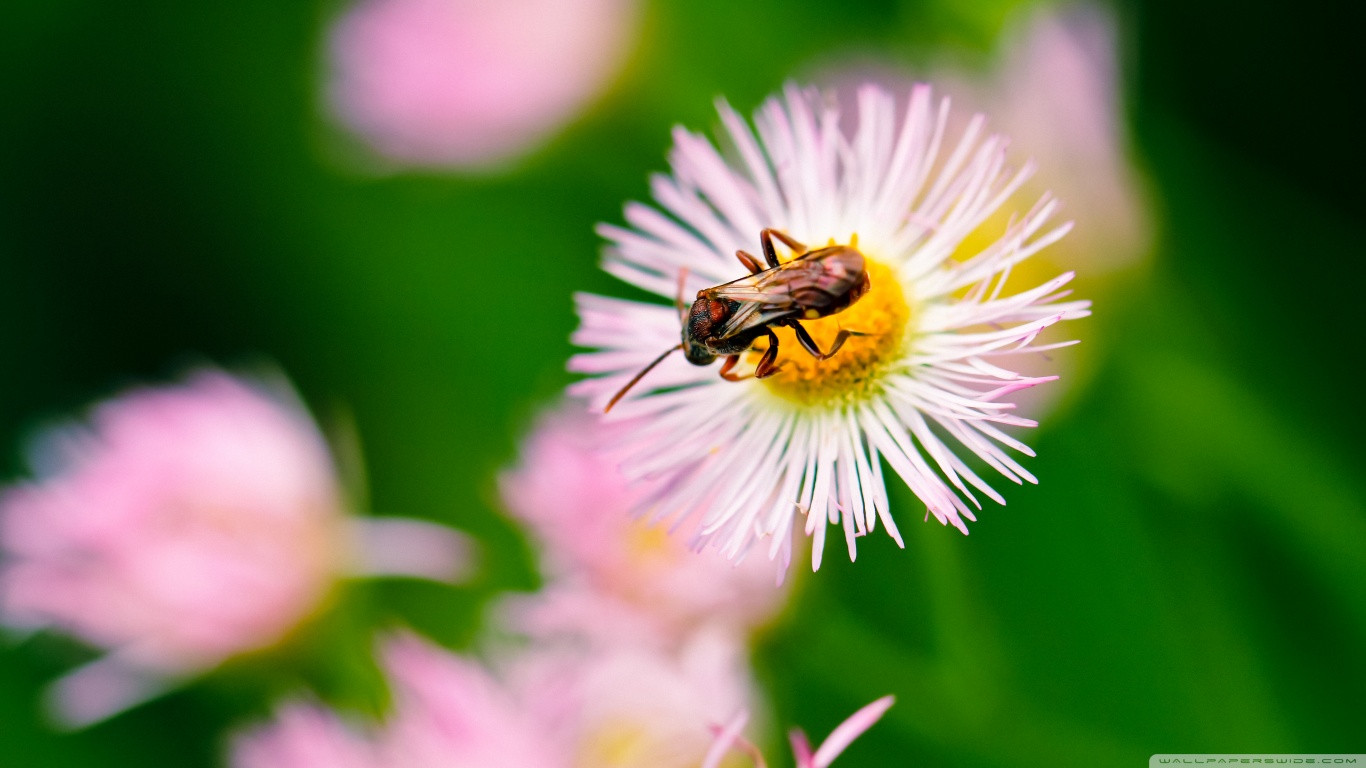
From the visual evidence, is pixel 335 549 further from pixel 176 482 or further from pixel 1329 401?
pixel 1329 401

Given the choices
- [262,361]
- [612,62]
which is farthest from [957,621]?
[262,361]

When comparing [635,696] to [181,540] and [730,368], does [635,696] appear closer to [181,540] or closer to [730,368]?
[730,368]

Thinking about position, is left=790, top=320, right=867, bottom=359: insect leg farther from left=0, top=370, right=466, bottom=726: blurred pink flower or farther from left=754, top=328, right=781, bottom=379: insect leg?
left=0, top=370, right=466, bottom=726: blurred pink flower

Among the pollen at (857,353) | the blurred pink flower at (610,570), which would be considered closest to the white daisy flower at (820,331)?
the pollen at (857,353)

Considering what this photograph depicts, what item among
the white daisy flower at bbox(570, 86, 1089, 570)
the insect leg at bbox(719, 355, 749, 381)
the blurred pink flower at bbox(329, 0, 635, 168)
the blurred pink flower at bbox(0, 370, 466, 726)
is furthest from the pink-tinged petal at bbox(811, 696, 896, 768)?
the blurred pink flower at bbox(329, 0, 635, 168)

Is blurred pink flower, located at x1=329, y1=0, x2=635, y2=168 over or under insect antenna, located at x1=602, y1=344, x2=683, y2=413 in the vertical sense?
over
